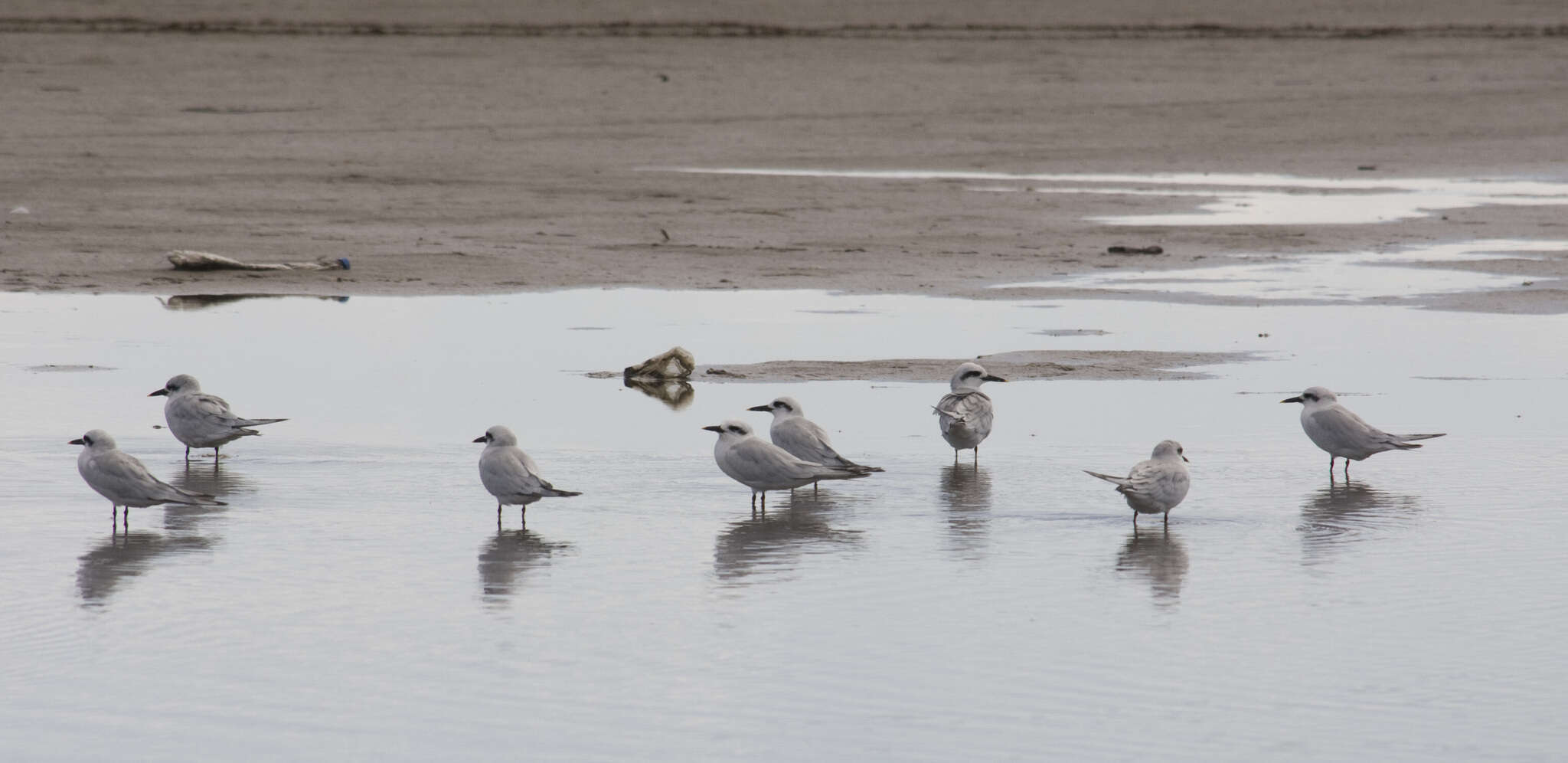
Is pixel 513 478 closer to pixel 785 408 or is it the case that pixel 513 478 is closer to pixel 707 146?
pixel 785 408

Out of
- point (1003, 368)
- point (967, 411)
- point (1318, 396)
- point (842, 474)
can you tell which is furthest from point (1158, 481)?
point (1003, 368)

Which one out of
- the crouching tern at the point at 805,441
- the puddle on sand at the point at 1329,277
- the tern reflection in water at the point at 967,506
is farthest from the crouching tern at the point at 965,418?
the puddle on sand at the point at 1329,277

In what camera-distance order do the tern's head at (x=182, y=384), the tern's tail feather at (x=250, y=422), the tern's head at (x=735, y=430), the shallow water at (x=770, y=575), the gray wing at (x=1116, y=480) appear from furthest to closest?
the tern's head at (x=182, y=384) → the tern's tail feather at (x=250, y=422) → the tern's head at (x=735, y=430) → the gray wing at (x=1116, y=480) → the shallow water at (x=770, y=575)

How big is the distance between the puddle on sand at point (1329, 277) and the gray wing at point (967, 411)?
20.8 ft

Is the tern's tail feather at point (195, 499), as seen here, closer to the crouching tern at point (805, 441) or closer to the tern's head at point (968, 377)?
the crouching tern at point (805, 441)

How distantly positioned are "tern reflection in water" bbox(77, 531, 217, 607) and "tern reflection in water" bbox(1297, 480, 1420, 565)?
12.4ft

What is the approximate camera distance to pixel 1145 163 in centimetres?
2581

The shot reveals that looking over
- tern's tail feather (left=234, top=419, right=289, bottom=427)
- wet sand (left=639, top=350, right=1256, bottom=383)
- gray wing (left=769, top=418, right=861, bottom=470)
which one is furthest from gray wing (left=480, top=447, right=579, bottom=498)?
wet sand (left=639, top=350, right=1256, bottom=383)

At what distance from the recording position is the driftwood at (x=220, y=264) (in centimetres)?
1638

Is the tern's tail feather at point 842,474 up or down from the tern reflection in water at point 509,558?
up

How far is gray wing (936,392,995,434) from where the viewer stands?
9.55 meters

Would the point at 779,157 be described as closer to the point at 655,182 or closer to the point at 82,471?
the point at 655,182

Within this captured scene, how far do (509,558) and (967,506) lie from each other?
75.0 inches

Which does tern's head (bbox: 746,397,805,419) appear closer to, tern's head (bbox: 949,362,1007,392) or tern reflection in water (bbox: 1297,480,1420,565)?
tern's head (bbox: 949,362,1007,392)
